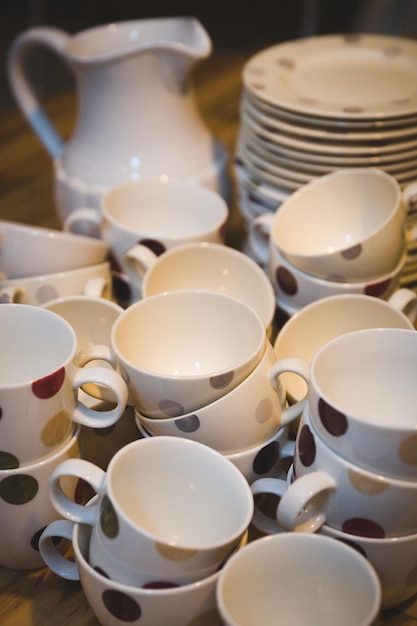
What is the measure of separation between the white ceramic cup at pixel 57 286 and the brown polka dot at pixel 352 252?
23 centimetres

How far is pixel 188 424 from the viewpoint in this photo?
0.57 m

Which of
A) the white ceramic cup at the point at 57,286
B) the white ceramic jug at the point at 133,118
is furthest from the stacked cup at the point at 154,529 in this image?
the white ceramic jug at the point at 133,118

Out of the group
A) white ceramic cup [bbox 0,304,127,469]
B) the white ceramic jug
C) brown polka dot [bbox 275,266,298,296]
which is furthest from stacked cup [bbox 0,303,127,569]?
the white ceramic jug

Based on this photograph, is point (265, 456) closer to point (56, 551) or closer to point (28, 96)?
point (56, 551)

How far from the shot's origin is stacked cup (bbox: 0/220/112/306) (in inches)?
29.3

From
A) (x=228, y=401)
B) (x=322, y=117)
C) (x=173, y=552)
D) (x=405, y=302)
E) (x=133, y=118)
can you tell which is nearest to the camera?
(x=173, y=552)

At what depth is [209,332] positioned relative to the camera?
707 millimetres

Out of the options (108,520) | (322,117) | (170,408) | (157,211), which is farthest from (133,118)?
(108,520)

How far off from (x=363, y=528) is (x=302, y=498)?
0.16 feet

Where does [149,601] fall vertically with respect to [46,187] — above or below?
above

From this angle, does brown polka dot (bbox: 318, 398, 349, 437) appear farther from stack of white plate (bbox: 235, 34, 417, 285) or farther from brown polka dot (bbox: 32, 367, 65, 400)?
stack of white plate (bbox: 235, 34, 417, 285)

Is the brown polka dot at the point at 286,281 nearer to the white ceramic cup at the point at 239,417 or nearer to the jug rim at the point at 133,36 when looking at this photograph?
the white ceramic cup at the point at 239,417

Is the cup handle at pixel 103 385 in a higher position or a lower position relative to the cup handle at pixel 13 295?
higher

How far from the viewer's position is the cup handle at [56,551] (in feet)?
1.81
